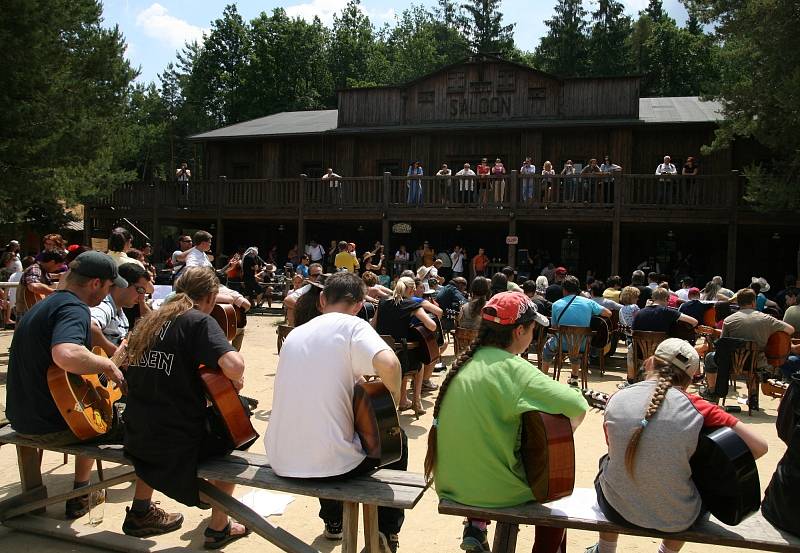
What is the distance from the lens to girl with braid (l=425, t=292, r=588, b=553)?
3178 mm

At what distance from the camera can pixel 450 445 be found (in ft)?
11.1

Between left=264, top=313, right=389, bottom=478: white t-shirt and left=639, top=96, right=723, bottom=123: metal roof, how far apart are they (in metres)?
18.1

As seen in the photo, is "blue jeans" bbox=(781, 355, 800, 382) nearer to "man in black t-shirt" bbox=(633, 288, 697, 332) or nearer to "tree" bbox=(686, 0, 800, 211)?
"man in black t-shirt" bbox=(633, 288, 697, 332)

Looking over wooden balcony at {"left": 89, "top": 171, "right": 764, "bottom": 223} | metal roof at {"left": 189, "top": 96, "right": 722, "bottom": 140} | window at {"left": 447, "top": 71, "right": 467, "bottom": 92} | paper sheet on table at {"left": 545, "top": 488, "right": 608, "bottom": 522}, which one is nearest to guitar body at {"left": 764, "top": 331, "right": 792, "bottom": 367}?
paper sheet on table at {"left": 545, "top": 488, "right": 608, "bottom": 522}

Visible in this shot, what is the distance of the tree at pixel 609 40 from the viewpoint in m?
50.1

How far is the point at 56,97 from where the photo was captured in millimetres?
16219

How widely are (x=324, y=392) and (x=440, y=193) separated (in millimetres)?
16826

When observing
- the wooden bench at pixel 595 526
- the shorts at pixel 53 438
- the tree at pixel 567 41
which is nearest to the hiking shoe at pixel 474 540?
the wooden bench at pixel 595 526

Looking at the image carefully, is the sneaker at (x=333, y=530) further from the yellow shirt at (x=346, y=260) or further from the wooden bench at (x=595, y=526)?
the yellow shirt at (x=346, y=260)

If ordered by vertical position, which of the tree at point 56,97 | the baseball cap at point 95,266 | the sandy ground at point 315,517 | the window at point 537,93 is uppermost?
the window at point 537,93

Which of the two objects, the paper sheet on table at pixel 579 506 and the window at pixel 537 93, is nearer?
the paper sheet on table at pixel 579 506

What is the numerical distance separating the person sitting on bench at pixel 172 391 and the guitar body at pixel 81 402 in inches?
19.6

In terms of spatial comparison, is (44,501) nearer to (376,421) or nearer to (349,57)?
(376,421)

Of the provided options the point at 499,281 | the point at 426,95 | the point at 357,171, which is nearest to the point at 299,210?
the point at 357,171
